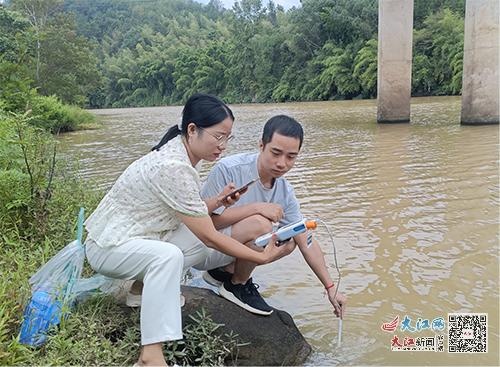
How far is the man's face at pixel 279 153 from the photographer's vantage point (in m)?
A: 2.68

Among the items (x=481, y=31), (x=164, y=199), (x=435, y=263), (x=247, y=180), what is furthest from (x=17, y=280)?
(x=481, y=31)

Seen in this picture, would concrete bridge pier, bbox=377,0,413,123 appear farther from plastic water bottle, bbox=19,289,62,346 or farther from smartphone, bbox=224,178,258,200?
plastic water bottle, bbox=19,289,62,346

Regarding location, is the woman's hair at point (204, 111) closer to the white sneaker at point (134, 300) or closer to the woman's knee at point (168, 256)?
the woman's knee at point (168, 256)

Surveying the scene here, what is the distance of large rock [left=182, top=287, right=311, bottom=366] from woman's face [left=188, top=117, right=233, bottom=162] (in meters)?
0.78

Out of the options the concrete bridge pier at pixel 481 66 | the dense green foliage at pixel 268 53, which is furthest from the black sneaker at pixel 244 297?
the dense green foliage at pixel 268 53

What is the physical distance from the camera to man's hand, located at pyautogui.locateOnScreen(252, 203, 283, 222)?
8.86 feet

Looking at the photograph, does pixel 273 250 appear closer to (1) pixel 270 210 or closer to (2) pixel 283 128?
(1) pixel 270 210

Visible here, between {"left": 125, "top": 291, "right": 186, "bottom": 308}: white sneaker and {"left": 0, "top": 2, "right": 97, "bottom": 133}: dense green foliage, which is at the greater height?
{"left": 0, "top": 2, "right": 97, "bottom": 133}: dense green foliage

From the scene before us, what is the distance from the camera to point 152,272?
228cm

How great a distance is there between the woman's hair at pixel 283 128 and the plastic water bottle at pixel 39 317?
125 cm

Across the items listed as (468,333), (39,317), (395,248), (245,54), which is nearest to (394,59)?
(395,248)

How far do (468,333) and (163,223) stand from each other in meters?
1.79

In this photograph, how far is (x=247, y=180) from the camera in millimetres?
2893

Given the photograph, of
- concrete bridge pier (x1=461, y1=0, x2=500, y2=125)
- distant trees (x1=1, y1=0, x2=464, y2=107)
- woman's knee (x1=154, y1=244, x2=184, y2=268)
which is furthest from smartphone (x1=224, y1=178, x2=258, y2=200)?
concrete bridge pier (x1=461, y1=0, x2=500, y2=125)
